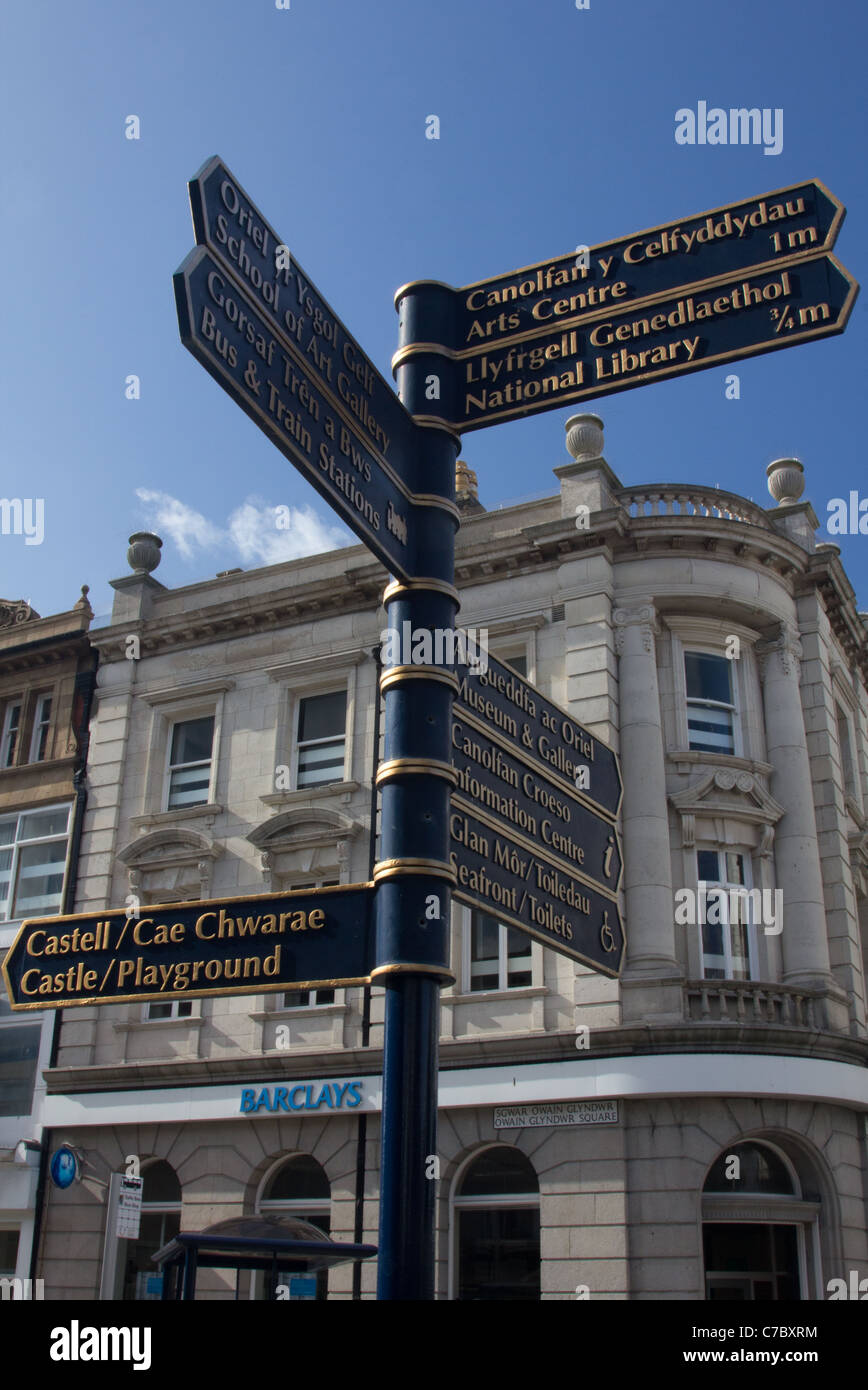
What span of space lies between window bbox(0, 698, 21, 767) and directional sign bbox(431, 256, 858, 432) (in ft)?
78.9

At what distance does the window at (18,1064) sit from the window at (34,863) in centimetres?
217

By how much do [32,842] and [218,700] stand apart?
5006 mm

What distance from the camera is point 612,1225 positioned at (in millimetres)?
19109

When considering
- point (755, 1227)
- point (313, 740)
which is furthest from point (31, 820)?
point (755, 1227)

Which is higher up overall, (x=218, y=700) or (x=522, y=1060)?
(x=218, y=700)

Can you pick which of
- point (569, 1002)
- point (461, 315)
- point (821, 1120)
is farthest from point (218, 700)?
point (461, 315)

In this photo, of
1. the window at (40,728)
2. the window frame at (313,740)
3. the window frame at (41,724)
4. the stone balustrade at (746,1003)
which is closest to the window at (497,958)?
the stone balustrade at (746,1003)

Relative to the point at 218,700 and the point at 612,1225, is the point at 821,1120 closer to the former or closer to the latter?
the point at 612,1225

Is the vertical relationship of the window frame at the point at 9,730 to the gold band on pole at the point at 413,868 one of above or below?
above

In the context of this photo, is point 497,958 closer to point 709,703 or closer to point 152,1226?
point 709,703

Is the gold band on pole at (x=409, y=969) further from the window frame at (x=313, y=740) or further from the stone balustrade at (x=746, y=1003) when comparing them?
the window frame at (x=313, y=740)

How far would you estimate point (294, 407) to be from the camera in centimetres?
539

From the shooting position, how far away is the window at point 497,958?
21.7 meters

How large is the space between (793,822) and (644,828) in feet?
9.45
